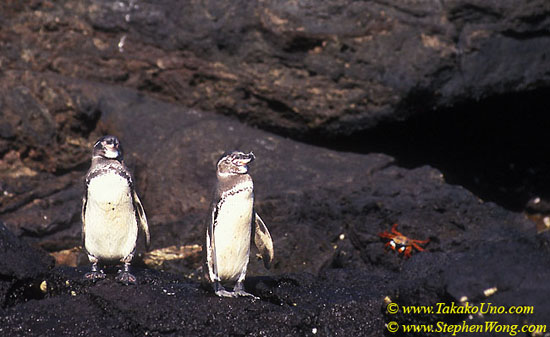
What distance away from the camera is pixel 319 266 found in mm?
5688

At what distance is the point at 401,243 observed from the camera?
606cm

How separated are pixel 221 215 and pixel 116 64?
13.6 feet

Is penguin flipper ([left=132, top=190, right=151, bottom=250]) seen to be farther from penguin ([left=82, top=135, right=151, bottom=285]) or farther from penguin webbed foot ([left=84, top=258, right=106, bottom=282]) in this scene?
penguin webbed foot ([left=84, top=258, right=106, bottom=282])

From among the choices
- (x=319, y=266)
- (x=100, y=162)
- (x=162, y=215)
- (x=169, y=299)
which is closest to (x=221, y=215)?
(x=169, y=299)

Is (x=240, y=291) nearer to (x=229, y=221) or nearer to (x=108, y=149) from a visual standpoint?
(x=229, y=221)

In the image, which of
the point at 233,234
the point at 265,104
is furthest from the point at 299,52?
the point at 233,234

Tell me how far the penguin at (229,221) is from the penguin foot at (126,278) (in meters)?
0.53

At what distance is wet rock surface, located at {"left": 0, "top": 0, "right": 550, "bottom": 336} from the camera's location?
624 cm

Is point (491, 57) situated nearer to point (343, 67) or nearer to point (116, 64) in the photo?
point (343, 67)

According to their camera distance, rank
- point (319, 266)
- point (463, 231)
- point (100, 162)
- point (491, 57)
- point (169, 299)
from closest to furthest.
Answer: point (169, 299) < point (100, 162) < point (319, 266) < point (463, 231) < point (491, 57)

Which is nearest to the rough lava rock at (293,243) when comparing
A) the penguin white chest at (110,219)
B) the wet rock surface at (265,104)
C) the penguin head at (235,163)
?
the wet rock surface at (265,104)

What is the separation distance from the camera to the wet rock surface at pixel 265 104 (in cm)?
624

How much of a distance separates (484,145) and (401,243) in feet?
10.5

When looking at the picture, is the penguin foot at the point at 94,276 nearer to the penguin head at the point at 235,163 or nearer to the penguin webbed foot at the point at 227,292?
the penguin webbed foot at the point at 227,292
